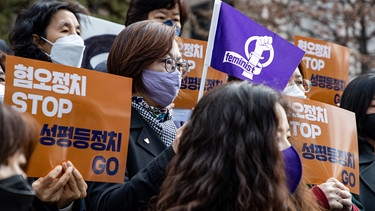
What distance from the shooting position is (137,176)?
12.2ft

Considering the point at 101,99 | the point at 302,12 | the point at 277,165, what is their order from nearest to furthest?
the point at 277,165 < the point at 101,99 < the point at 302,12

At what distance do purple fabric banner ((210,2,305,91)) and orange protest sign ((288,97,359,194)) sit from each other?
21cm

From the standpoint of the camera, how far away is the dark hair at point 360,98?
5.18 m

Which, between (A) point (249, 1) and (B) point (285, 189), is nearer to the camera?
(B) point (285, 189)

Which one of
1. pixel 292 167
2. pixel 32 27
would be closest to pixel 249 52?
pixel 292 167

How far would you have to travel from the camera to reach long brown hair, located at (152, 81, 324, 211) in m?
2.94

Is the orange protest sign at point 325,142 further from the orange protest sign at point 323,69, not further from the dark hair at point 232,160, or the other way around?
the orange protest sign at point 323,69

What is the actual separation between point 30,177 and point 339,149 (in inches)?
71.6

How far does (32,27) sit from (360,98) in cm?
229

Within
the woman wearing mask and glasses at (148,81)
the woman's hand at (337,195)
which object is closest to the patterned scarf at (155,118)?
the woman wearing mask and glasses at (148,81)

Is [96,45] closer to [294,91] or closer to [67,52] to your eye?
[67,52]

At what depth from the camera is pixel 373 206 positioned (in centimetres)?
484

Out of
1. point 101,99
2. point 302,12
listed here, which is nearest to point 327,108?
point 101,99

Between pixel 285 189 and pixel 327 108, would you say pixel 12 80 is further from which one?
pixel 327 108
